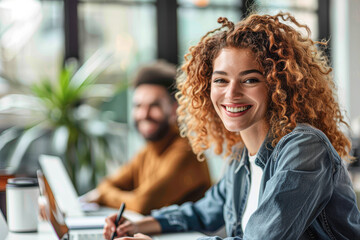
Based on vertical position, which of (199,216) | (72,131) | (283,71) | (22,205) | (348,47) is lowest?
(72,131)

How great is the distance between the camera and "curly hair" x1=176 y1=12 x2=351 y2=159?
115cm

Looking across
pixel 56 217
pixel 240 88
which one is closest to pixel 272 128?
pixel 240 88

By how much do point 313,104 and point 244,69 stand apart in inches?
8.5

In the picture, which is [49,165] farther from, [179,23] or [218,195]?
[179,23]

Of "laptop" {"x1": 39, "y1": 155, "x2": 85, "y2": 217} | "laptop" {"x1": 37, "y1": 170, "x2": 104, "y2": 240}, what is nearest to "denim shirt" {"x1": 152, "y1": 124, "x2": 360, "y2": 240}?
"laptop" {"x1": 37, "y1": 170, "x2": 104, "y2": 240}

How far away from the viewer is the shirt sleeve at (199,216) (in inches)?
59.2

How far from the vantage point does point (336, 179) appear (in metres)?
1.06

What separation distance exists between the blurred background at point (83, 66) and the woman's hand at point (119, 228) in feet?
6.78

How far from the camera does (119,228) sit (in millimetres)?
1345

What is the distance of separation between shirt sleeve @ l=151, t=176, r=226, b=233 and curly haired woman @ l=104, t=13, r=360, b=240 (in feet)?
0.04

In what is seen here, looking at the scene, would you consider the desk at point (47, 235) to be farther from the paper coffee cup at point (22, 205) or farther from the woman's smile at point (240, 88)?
the woman's smile at point (240, 88)

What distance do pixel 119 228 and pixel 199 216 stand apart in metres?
0.31

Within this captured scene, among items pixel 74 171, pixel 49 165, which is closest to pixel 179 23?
pixel 74 171

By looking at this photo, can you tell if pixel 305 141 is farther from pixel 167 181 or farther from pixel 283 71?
pixel 167 181
